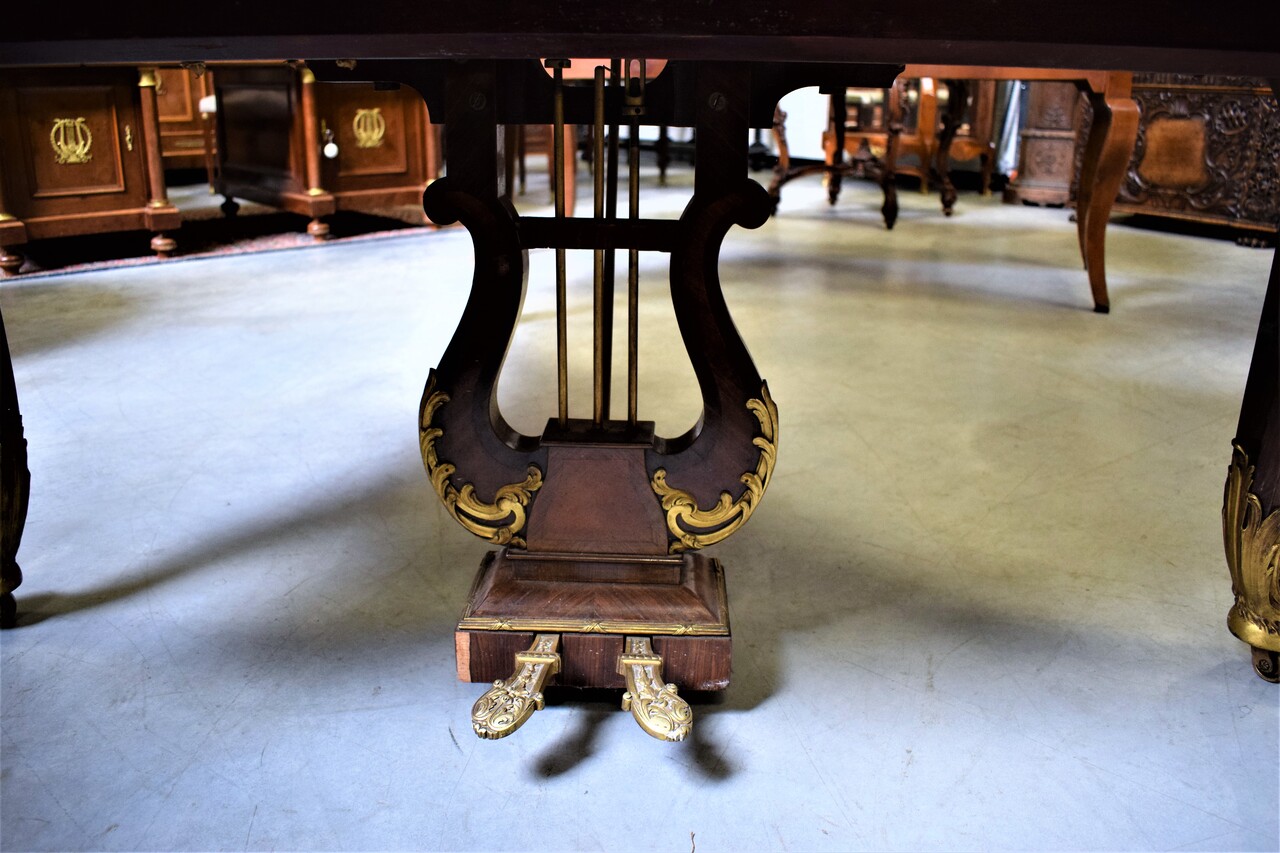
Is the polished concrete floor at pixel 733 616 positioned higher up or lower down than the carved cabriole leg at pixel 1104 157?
lower down

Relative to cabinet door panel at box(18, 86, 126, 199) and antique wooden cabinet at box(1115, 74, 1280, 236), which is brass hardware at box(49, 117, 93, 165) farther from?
antique wooden cabinet at box(1115, 74, 1280, 236)

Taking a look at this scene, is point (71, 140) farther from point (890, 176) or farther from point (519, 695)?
point (519, 695)

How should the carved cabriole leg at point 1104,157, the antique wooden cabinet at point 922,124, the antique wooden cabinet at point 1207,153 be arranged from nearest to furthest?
the carved cabriole leg at point 1104,157, the antique wooden cabinet at point 1207,153, the antique wooden cabinet at point 922,124

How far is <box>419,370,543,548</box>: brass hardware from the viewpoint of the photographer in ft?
4.05

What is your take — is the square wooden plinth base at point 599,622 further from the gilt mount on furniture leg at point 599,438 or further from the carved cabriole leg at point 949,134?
the carved cabriole leg at point 949,134

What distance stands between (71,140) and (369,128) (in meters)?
1.08

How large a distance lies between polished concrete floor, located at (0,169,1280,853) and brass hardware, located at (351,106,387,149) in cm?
157

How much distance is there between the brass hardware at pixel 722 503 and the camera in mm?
1212

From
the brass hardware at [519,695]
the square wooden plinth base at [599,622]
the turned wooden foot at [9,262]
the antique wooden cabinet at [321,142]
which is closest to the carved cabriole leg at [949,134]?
the antique wooden cabinet at [321,142]

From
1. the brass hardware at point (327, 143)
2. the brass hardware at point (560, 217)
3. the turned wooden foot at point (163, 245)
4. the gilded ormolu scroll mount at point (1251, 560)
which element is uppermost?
the brass hardware at point (560, 217)

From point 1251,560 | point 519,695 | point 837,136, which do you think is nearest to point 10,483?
point 519,695

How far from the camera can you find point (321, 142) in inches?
165

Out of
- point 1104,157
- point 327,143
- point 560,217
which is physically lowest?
point 327,143

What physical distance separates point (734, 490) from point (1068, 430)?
126 cm
